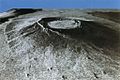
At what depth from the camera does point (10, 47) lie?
2037 mm

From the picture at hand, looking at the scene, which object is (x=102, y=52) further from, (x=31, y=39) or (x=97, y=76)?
(x=31, y=39)

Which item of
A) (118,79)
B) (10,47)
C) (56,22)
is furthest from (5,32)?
(118,79)

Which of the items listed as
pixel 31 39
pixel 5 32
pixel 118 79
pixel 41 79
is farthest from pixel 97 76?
pixel 5 32

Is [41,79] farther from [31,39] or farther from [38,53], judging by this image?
[31,39]

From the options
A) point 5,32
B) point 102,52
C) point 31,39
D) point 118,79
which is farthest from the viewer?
point 5,32

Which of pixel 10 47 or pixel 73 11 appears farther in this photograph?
pixel 73 11

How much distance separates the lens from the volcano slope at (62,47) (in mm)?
1829

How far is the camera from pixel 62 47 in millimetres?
1933

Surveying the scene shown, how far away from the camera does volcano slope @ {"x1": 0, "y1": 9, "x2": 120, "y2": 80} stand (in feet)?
6.00

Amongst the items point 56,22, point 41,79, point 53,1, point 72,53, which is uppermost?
point 53,1

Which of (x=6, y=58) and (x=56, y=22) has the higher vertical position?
(x=56, y=22)

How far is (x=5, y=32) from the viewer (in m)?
2.17

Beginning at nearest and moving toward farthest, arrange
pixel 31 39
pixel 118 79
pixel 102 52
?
pixel 118 79, pixel 102 52, pixel 31 39

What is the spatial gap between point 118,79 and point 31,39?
623 millimetres
